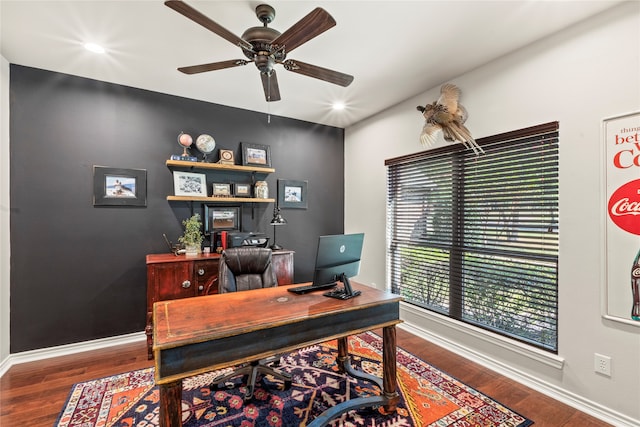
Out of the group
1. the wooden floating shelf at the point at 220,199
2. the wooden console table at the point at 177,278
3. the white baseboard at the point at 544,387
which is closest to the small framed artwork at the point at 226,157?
the wooden floating shelf at the point at 220,199

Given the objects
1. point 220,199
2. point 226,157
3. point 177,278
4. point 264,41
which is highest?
point 264,41

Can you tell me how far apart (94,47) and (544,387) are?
456cm

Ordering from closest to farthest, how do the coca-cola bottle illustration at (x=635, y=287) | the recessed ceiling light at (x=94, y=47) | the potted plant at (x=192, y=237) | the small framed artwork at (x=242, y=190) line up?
the coca-cola bottle illustration at (x=635, y=287) < the recessed ceiling light at (x=94, y=47) < the potted plant at (x=192, y=237) < the small framed artwork at (x=242, y=190)

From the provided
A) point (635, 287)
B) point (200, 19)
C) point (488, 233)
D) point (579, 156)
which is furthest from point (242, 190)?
point (635, 287)

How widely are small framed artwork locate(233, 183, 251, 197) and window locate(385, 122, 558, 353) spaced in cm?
192

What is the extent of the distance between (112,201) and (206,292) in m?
1.40

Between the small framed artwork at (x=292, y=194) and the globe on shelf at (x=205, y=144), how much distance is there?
39.9 inches

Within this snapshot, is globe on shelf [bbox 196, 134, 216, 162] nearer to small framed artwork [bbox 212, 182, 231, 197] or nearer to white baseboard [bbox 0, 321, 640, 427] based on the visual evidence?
small framed artwork [bbox 212, 182, 231, 197]

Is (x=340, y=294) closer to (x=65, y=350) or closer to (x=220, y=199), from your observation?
(x=220, y=199)

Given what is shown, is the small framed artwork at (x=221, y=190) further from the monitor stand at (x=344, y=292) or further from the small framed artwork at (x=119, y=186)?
the monitor stand at (x=344, y=292)

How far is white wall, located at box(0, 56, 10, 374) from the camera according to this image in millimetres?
2537

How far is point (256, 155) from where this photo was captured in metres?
3.79

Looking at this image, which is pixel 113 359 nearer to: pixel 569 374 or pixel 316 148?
pixel 316 148

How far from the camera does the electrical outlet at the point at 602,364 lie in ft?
6.34
